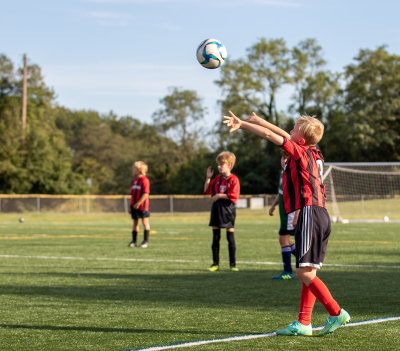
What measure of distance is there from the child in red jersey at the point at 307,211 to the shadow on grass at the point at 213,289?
1.21m

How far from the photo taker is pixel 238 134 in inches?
2603

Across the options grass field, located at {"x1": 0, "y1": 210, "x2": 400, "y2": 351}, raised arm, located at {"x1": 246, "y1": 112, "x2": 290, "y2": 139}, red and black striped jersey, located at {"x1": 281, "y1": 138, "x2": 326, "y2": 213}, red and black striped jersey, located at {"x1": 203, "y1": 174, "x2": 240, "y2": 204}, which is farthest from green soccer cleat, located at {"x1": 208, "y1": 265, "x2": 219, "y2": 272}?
raised arm, located at {"x1": 246, "y1": 112, "x2": 290, "y2": 139}

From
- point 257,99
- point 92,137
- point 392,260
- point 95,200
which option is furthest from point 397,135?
point 392,260

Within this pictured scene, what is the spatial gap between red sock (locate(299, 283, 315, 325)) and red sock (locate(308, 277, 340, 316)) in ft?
0.33

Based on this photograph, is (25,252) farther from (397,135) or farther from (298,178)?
(397,135)

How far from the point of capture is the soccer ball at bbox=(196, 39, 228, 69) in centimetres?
686

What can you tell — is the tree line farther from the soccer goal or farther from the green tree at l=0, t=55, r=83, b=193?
the soccer goal

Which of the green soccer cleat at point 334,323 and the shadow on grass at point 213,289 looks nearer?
the green soccer cleat at point 334,323

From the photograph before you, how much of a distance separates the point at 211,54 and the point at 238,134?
2341 inches

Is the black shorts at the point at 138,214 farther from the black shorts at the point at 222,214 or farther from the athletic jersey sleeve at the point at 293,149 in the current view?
the athletic jersey sleeve at the point at 293,149

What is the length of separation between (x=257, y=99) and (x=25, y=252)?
170ft

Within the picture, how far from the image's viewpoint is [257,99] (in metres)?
63.7

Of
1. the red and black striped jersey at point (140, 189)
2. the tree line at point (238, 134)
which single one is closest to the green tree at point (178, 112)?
the tree line at point (238, 134)

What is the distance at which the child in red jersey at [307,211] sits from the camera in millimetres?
4992
